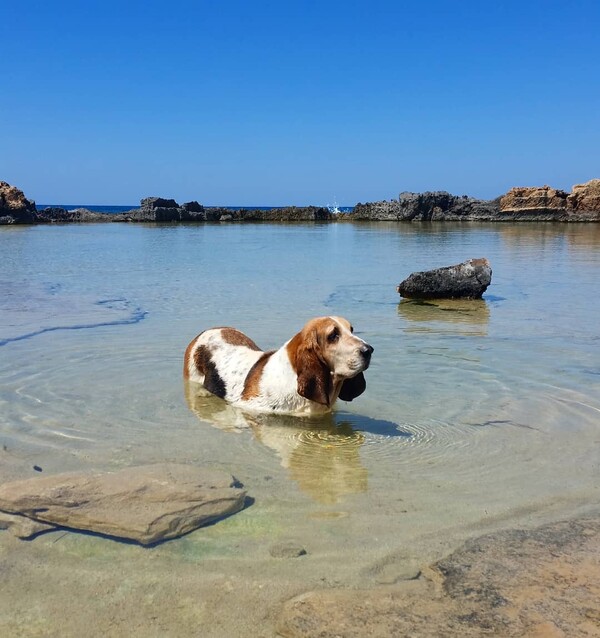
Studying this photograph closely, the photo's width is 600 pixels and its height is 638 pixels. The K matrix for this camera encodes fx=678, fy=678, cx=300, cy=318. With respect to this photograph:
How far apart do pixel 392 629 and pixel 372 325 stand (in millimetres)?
8715

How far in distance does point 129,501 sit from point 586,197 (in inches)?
2447

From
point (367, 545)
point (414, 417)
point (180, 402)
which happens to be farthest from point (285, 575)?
point (180, 402)

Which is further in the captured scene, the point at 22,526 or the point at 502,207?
the point at 502,207

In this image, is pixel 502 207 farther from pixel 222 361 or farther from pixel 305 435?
pixel 305 435

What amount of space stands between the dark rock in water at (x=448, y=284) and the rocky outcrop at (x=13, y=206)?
4650 cm

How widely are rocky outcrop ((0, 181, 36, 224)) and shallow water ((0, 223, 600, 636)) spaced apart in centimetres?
4362

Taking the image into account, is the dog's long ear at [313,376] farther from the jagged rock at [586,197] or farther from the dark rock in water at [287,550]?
the jagged rock at [586,197]

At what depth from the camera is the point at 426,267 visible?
70.5ft

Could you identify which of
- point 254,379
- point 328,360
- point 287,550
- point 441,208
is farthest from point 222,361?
point 441,208

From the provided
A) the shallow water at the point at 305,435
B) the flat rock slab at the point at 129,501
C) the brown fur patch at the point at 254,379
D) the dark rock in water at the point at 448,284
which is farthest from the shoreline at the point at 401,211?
the flat rock slab at the point at 129,501

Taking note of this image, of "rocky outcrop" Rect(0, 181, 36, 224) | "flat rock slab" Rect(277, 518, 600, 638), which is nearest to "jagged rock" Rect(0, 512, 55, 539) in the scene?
"flat rock slab" Rect(277, 518, 600, 638)

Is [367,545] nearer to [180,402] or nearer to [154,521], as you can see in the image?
[154,521]

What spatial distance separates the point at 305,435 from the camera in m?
6.21

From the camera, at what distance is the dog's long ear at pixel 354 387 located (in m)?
6.48
